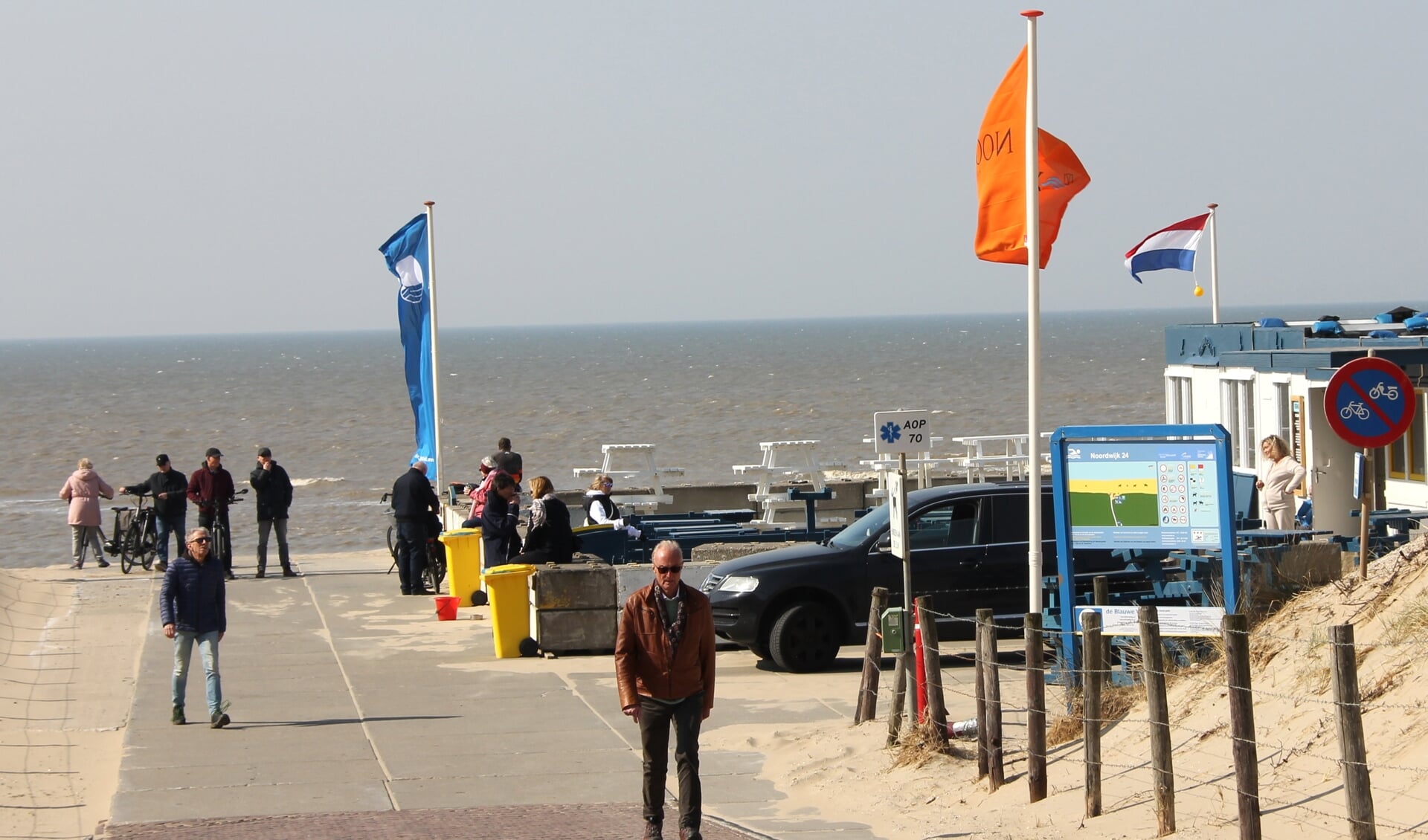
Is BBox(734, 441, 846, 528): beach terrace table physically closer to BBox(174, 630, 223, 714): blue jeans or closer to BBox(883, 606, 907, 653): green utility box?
BBox(174, 630, 223, 714): blue jeans

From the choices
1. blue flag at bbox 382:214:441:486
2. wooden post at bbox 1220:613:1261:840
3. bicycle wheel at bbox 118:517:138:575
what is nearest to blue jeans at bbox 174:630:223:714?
wooden post at bbox 1220:613:1261:840

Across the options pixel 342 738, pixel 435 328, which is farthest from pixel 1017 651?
pixel 435 328

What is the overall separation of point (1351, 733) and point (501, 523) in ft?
36.9

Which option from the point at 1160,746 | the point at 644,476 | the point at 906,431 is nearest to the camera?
the point at 1160,746

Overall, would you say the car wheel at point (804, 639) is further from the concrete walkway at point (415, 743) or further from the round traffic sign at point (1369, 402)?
the round traffic sign at point (1369, 402)

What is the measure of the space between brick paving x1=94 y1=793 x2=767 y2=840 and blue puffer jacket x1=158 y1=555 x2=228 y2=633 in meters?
2.78

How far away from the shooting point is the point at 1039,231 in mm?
12062

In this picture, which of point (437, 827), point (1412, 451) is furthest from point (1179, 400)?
point (437, 827)

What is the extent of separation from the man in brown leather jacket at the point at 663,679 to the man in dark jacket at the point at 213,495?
43.9 ft

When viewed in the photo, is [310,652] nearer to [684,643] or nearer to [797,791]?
[797,791]

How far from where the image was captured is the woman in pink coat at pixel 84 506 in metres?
22.4

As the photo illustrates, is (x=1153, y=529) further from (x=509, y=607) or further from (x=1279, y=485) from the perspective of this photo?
(x=509, y=607)

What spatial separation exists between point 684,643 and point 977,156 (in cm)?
603

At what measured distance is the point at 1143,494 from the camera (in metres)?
10.7
